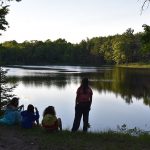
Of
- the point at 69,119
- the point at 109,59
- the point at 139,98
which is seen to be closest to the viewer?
the point at 69,119

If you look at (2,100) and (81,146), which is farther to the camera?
(2,100)

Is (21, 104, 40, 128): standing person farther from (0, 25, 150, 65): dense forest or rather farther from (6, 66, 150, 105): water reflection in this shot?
(0, 25, 150, 65): dense forest

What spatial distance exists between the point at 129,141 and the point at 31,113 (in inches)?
136

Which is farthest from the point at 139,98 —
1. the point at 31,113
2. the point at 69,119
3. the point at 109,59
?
the point at 109,59

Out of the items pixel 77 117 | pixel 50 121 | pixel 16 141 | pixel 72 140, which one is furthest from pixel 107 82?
pixel 16 141

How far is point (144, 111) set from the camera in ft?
94.4

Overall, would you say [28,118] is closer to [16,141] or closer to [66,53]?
[16,141]

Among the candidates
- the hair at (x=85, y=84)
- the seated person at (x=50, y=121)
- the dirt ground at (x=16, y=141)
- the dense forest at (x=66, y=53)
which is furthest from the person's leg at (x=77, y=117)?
the dense forest at (x=66, y=53)

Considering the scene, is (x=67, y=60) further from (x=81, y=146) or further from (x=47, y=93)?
(x=81, y=146)

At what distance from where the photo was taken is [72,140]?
A: 34.9 feet

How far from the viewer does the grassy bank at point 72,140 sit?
10.0 m

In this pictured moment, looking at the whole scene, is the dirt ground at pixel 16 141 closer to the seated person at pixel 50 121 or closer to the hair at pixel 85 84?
the seated person at pixel 50 121

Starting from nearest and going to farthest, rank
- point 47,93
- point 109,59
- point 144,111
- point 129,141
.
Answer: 1. point 129,141
2. point 144,111
3. point 47,93
4. point 109,59

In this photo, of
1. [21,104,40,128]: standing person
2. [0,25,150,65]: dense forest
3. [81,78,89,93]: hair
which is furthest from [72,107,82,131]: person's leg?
[0,25,150,65]: dense forest
